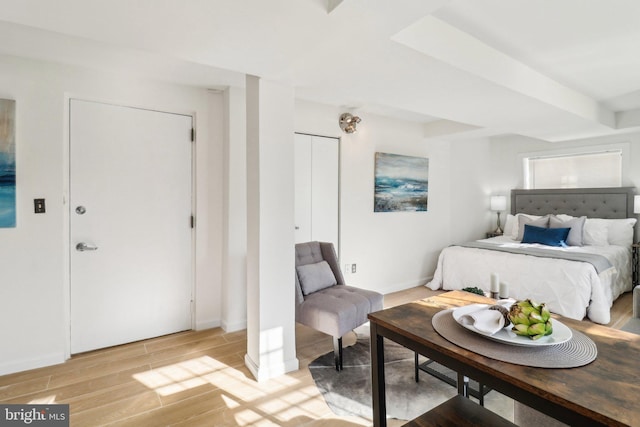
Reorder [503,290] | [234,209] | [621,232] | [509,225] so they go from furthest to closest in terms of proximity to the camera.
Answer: [509,225], [621,232], [234,209], [503,290]

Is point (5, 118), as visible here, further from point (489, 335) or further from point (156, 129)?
point (489, 335)

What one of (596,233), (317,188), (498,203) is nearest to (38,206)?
(317,188)

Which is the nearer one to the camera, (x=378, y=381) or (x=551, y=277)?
(x=378, y=381)

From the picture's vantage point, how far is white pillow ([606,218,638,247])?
13.9 feet

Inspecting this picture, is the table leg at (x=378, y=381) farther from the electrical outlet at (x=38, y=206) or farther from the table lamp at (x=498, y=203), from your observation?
the table lamp at (x=498, y=203)

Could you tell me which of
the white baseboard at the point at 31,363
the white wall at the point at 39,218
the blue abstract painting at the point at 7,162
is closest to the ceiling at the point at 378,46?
the white wall at the point at 39,218

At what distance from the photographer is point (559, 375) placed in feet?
3.09

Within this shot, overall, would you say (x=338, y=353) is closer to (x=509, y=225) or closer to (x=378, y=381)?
(x=378, y=381)

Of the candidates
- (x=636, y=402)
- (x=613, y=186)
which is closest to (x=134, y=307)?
(x=636, y=402)

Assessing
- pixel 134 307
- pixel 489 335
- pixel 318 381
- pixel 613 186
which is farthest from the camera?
pixel 613 186

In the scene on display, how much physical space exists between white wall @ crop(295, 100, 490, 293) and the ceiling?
0.92 metres

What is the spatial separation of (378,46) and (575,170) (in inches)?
187

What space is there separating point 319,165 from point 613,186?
4252 mm

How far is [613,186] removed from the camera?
181 inches
